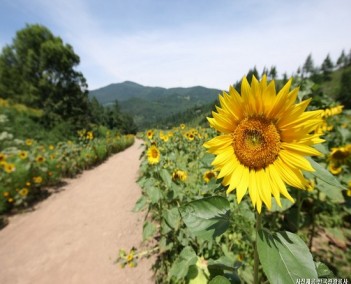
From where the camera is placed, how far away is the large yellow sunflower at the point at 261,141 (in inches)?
43.8

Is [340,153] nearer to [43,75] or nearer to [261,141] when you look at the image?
[261,141]

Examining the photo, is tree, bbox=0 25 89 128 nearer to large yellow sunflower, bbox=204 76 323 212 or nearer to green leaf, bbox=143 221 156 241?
green leaf, bbox=143 221 156 241

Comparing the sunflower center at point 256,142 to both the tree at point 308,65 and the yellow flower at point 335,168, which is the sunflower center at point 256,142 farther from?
the tree at point 308,65

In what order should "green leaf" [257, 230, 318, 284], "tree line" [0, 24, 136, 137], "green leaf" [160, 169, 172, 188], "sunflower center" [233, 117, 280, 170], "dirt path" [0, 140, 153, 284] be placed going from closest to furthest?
"green leaf" [257, 230, 318, 284], "sunflower center" [233, 117, 280, 170], "green leaf" [160, 169, 172, 188], "dirt path" [0, 140, 153, 284], "tree line" [0, 24, 136, 137]

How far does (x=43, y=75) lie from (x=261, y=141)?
29761mm

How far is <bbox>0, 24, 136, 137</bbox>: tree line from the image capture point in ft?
82.2

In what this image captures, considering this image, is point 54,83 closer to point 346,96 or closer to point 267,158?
point 267,158

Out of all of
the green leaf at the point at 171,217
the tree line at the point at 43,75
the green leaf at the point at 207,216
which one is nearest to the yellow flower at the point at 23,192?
the green leaf at the point at 171,217

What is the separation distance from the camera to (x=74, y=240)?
4.30 meters

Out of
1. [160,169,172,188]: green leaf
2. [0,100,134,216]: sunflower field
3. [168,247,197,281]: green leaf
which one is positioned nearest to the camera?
[168,247,197,281]: green leaf

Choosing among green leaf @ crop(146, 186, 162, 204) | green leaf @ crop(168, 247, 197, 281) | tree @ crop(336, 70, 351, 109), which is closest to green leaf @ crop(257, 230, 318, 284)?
green leaf @ crop(168, 247, 197, 281)

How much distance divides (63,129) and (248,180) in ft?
48.8

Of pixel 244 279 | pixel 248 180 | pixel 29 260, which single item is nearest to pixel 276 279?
pixel 248 180

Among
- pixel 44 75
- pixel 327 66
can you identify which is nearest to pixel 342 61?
pixel 327 66
